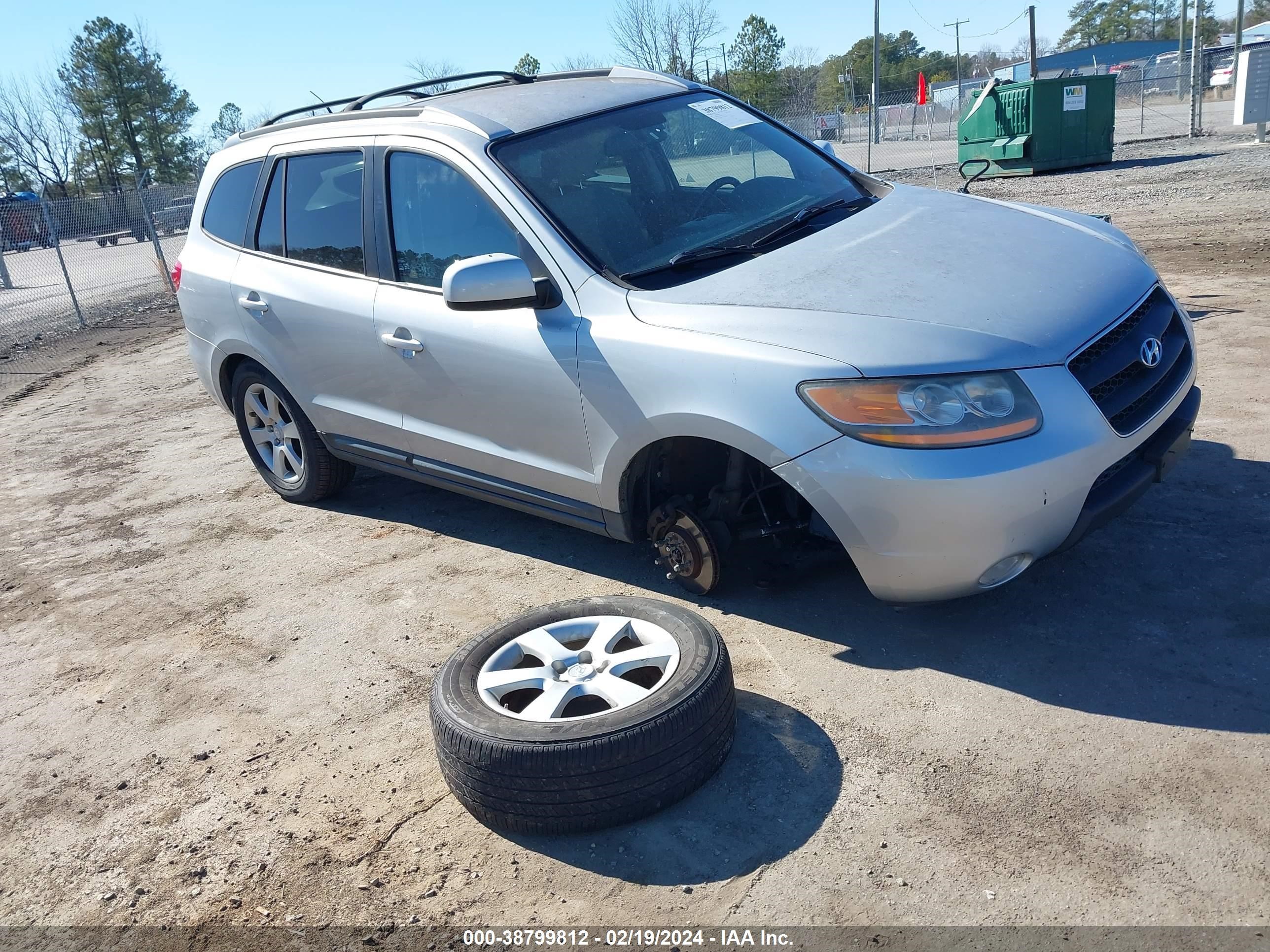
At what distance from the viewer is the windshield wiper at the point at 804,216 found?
388 centimetres

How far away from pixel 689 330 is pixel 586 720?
131cm

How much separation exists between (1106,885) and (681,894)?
0.99 m

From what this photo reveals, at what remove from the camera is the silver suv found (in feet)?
9.86

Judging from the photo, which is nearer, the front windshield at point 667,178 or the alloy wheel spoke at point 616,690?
the alloy wheel spoke at point 616,690

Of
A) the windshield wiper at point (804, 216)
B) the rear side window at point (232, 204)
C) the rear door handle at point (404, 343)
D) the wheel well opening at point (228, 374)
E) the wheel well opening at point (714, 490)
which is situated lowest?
the wheel well opening at point (714, 490)

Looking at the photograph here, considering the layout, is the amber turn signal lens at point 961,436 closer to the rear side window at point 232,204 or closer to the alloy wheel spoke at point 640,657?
the alloy wheel spoke at point 640,657

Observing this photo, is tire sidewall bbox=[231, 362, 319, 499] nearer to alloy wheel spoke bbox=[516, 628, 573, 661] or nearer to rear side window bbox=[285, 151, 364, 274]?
rear side window bbox=[285, 151, 364, 274]

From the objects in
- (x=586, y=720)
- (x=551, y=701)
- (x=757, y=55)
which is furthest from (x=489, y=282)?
(x=757, y=55)

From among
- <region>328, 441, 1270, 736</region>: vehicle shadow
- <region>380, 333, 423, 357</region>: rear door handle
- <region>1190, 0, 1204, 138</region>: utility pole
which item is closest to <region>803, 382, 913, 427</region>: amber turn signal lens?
<region>328, 441, 1270, 736</region>: vehicle shadow

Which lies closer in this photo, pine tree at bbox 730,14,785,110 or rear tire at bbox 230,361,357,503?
rear tire at bbox 230,361,357,503

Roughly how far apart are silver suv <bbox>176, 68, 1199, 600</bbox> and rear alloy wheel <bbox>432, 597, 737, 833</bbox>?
610 millimetres

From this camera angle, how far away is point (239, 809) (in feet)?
10.1

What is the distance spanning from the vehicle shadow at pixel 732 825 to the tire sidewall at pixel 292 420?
3.04 m

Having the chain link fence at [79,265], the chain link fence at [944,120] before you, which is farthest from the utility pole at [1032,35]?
the chain link fence at [79,265]
